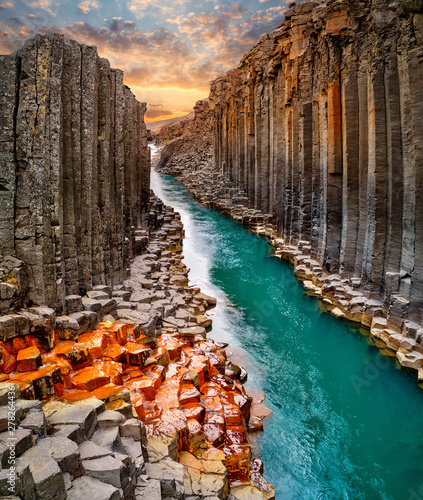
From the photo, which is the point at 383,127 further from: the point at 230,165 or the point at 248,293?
the point at 230,165

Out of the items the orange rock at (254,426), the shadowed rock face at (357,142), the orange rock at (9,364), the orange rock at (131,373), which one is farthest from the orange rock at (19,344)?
the shadowed rock face at (357,142)

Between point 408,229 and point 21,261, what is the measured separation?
9.96 m

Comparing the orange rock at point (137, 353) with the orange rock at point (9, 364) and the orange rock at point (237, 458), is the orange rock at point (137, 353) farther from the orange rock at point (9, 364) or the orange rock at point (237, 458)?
the orange rock at point (237, 458)

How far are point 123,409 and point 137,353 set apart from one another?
177 cm

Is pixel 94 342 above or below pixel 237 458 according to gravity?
above

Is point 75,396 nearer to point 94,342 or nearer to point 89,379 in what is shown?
point 89,379

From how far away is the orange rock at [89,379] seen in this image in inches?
212

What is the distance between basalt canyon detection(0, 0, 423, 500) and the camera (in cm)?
454

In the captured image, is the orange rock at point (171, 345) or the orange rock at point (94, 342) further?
the orange rock at point (171, 345)

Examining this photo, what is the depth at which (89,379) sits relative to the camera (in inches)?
215

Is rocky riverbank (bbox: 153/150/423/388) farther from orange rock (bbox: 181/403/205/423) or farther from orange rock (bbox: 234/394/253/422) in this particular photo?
orange rock (bbox: 181/403/205/423)

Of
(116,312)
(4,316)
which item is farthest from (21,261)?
(116,312)

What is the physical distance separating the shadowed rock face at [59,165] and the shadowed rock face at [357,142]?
8.33m

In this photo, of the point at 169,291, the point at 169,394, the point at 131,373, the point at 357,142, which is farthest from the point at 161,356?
the point at 357,142
